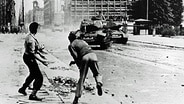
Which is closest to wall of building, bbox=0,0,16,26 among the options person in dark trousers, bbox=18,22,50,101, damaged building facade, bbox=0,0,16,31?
damaged building facade, bbox=0,0,16,31

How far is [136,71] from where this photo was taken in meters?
13.3

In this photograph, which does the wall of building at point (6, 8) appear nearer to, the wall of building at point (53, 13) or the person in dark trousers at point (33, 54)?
the wall of building at point (53, 13)

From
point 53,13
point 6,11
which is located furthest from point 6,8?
point 53,13

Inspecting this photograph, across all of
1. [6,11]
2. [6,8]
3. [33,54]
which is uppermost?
[6,8]

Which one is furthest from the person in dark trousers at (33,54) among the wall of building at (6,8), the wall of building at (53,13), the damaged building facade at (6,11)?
the wall of building at (53,13)

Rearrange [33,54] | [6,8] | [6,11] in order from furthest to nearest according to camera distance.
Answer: [6,11]
[6,8]
[33,54]

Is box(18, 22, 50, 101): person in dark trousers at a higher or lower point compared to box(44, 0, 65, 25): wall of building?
lower

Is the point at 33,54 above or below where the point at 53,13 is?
below

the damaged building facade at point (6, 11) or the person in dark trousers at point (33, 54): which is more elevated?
the damaged building facade at point (6, 11)

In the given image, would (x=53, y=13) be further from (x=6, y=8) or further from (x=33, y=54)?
(x=33, y=54)

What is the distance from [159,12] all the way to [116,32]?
1695 inches

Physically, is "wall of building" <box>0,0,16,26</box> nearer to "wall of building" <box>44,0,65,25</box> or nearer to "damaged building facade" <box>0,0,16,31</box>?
"damaged building facade" <box>0,0,16,31</box>

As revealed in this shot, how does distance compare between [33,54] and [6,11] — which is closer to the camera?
[33,54]

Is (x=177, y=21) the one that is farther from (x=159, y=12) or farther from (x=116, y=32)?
(x=116, y=32)
